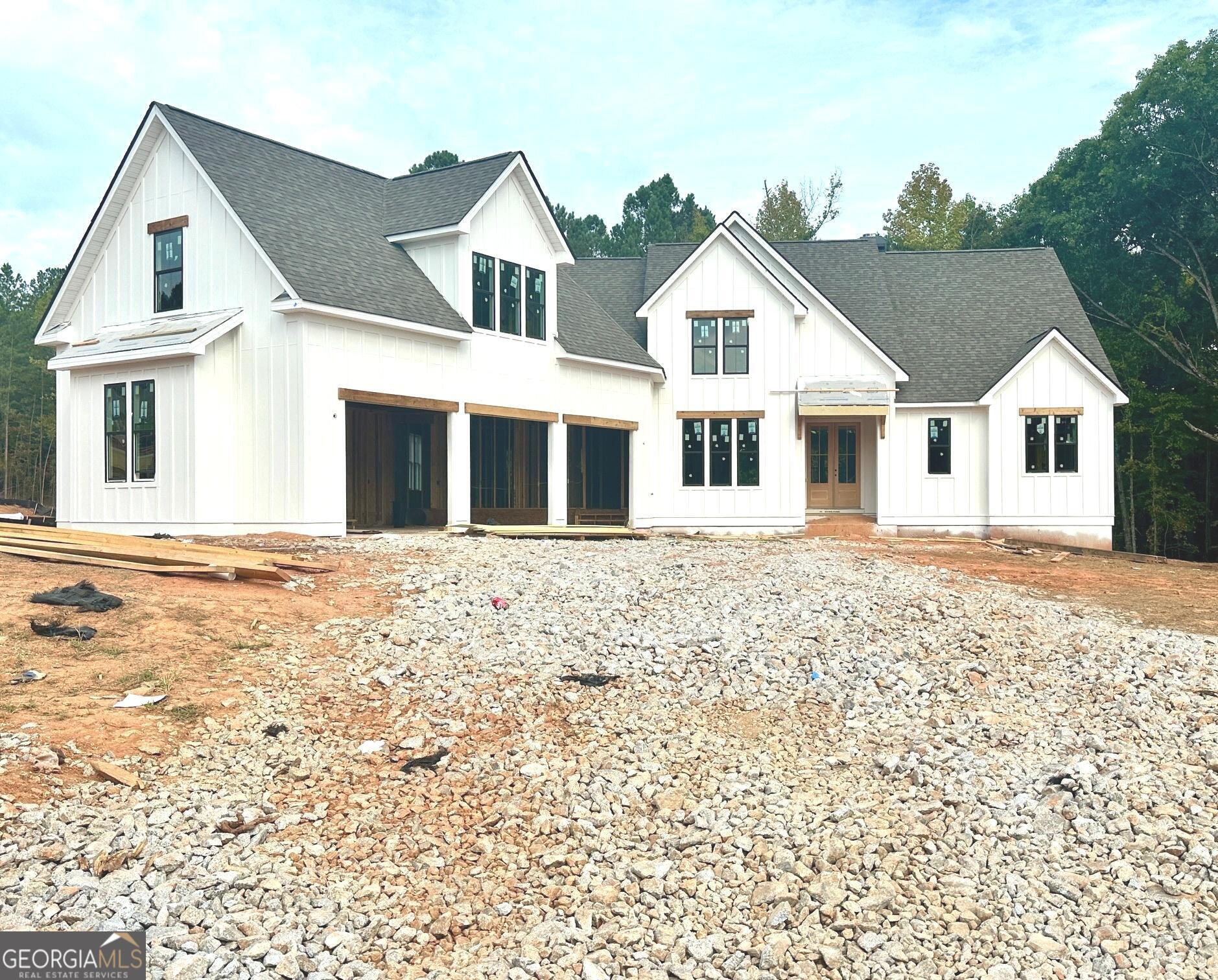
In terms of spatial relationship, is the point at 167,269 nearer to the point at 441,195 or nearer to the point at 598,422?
the point at 441,195

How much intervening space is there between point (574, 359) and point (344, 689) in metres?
16.3

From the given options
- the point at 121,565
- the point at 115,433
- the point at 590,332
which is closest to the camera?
the point at 121,565

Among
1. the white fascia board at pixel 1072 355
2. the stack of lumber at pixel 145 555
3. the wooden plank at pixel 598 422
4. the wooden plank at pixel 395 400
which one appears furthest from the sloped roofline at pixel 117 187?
the white fascia board at pixel 1072 355

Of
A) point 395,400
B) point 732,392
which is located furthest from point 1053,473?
point 395,400

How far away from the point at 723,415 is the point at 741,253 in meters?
4.23

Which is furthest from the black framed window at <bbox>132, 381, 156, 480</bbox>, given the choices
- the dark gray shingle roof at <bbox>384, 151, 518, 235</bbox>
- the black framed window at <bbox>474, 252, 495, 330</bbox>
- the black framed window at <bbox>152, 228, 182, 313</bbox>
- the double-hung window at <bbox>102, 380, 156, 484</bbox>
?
the black framed window at <bbox>474, 252, 495, 330</bbox>

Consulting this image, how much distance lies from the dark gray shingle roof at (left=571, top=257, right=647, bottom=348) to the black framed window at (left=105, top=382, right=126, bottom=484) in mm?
13417

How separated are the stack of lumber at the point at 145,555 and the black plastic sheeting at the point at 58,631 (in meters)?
2.72

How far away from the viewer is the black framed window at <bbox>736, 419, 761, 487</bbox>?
27.7 m

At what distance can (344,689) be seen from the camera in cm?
919

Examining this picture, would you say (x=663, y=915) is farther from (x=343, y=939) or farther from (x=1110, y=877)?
(x=1110, y=877)

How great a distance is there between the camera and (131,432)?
19.7 meters

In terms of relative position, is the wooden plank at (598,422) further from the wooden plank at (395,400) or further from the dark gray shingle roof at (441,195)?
the dark gray shingle roof at (441,195)

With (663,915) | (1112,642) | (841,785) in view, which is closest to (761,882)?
(663,915)
